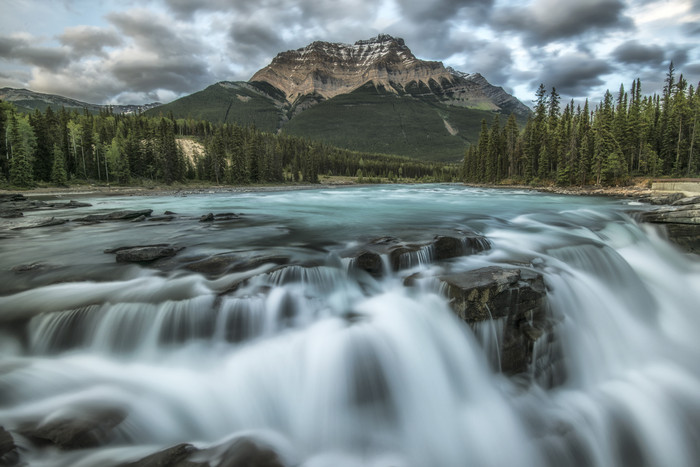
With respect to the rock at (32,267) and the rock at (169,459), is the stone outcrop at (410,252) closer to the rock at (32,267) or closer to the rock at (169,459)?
the rock at (169,459)

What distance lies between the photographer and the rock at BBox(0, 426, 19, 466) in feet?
13.6

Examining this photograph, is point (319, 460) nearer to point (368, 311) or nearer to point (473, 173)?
point (368, 311)

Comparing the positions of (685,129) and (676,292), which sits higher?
(685,129)

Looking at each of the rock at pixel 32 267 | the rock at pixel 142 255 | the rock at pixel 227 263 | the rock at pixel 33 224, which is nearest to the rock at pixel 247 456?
the rock at pixel 227 263

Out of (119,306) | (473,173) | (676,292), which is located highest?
(473,173)

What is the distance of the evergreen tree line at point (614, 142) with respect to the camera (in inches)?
2079

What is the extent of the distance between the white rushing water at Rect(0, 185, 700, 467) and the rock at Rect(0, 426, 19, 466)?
150 mm

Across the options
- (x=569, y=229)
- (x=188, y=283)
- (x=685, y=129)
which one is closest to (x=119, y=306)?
(x=188, y=283)

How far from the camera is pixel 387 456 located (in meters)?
5.23

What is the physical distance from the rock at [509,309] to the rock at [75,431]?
6.48m

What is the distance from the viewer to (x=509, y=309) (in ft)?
23.6

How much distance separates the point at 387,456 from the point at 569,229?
1542cm

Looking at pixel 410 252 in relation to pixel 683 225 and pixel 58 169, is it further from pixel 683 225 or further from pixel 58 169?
pixel 58 169

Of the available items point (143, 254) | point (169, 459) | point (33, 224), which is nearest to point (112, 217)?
point (33, 224)
